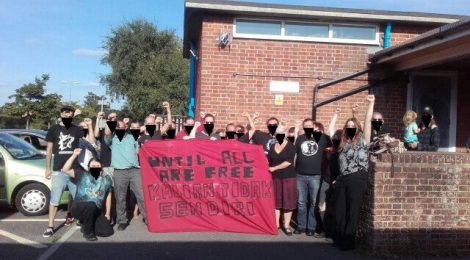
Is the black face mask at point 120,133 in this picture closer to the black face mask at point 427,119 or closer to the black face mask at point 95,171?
the black face mask at point 95,171

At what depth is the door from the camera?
12.0 meters

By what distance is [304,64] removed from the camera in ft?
38.7

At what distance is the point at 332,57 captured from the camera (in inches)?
468

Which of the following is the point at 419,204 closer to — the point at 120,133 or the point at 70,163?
the point at 120,133

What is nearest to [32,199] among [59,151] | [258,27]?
[59,151]

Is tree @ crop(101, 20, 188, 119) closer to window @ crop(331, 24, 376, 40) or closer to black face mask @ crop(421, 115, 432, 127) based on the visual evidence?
window @ crop(331, 24, 376, 40)

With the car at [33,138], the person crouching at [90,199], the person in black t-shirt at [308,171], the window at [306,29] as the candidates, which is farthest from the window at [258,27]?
the car at [33,138]

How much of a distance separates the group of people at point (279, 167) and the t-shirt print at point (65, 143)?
0.05 ft

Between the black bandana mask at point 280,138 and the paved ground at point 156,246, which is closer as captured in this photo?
the paved ground at point 156,246

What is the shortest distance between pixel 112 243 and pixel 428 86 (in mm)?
8224

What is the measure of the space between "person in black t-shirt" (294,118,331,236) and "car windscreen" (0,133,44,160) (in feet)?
16.5

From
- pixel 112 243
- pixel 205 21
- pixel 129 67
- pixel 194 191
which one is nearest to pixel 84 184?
pixel 112 243

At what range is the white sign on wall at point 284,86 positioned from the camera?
11.7 meters

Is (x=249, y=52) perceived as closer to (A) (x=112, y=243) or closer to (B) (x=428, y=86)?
(B) (x=428, y=86)
